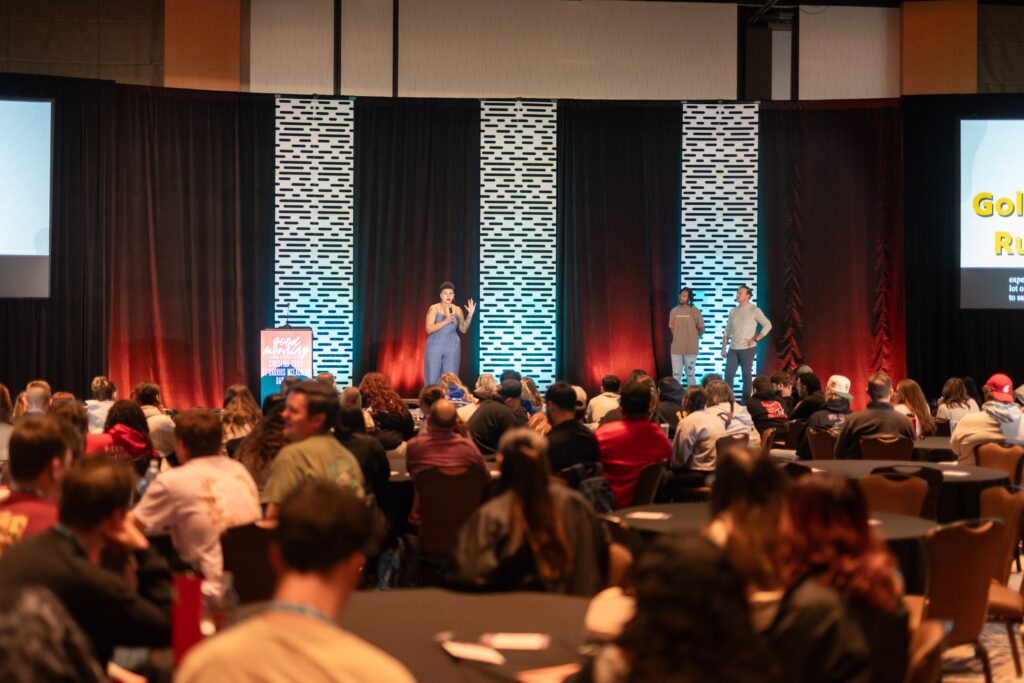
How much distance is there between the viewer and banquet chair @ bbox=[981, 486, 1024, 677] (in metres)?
4.37

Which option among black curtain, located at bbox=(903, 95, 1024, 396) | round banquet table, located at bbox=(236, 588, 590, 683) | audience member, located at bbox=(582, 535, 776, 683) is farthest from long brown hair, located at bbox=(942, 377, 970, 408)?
audience member, located at bbox=(582, 535, 776, 683)

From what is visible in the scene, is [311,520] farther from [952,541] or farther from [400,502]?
[400,502]

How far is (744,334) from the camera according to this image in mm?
13586

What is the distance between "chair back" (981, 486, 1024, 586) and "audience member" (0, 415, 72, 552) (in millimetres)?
3588

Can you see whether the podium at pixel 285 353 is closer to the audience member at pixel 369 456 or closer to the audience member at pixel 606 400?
the audience member at pixel 606 400

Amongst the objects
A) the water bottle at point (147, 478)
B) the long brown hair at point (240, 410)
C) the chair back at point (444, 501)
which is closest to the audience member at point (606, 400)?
the long brown hair at point (240, 410)

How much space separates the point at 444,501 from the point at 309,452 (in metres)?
1.51

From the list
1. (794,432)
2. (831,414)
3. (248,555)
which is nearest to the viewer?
(248,555)

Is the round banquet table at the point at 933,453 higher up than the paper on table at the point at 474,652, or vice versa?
the round banquet table at the point at 933,453

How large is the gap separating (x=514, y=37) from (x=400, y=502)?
32.5 ft

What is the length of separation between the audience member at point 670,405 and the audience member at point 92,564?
5.68 meters

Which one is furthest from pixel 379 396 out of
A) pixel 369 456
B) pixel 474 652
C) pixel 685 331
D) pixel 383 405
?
pixel 685 331

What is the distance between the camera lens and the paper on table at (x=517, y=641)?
2.61 m

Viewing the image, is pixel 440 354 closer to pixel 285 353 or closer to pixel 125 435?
pixel 285 353
